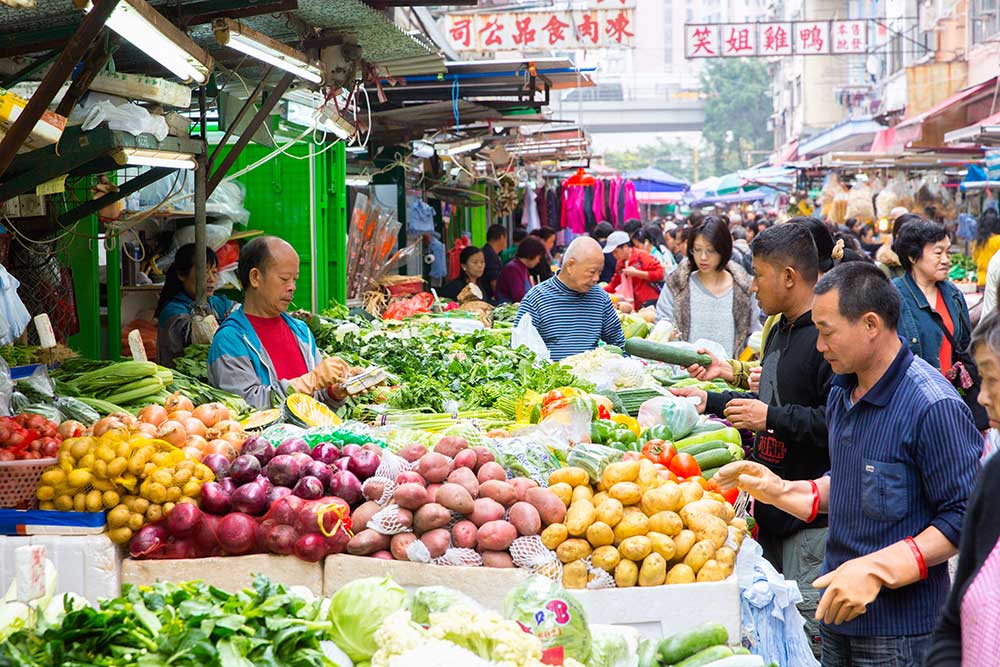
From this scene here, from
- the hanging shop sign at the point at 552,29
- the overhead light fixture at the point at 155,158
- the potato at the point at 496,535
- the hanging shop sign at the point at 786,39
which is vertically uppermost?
the hanging shop sign at the point at 786,39

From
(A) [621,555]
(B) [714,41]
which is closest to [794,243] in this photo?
(A) [621,555]

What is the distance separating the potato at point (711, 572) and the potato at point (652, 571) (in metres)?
0.13

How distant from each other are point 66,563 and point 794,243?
307cm

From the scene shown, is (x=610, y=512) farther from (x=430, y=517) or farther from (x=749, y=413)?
Result: (x=749, y=413)

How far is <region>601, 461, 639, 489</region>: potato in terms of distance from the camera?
4129mm

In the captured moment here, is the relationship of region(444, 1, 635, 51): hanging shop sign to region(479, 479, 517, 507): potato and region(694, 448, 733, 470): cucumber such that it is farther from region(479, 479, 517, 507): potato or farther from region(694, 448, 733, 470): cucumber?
region(479, 479, 517, 507): potato

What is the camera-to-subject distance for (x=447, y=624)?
2.97 m

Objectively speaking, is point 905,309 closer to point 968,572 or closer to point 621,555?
point 621,555

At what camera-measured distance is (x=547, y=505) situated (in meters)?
3.98

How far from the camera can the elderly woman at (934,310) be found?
6.88 metres

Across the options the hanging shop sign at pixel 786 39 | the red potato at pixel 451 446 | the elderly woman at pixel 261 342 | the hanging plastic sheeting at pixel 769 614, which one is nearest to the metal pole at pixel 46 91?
the elderly woman at pixel 261 342

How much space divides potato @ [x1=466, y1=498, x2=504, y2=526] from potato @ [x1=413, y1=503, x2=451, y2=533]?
3.8 inches

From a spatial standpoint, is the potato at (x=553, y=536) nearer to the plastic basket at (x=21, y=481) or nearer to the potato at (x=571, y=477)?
the potato at (x=571, y=477)

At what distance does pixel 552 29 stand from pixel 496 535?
12023mm
